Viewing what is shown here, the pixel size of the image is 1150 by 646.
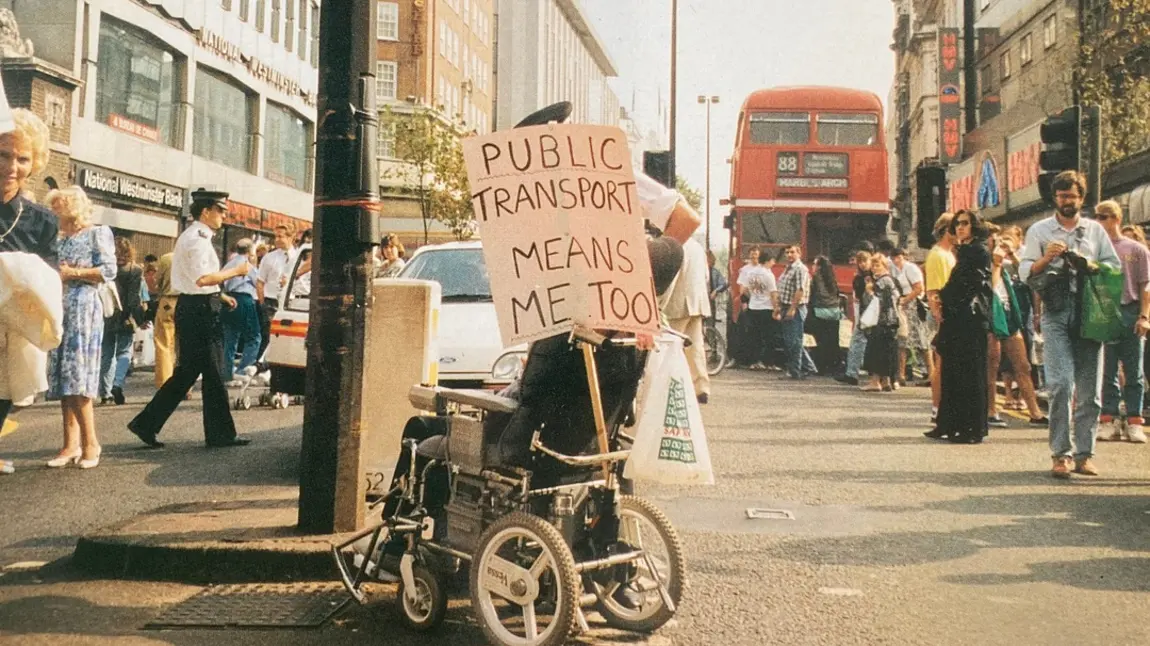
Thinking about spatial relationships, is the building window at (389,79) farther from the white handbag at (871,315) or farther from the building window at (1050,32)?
the white handbag at (871,315)

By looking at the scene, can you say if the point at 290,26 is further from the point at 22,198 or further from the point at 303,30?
the point at 22,198

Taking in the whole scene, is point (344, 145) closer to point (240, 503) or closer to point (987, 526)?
point (240, 503)

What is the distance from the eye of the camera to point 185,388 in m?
8.88

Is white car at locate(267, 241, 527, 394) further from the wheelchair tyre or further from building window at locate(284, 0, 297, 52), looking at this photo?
building window at locate(284, 0, 297, 52)

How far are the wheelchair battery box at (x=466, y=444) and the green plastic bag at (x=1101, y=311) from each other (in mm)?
5222

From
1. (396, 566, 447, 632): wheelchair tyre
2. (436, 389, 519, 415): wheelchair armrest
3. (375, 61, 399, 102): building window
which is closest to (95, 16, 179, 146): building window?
(436, 389, 519, 415): wheelchair armrest

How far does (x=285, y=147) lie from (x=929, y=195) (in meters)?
29.6

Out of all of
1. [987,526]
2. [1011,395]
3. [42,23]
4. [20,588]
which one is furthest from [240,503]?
[42,23]

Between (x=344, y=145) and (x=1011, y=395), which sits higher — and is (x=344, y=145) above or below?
above

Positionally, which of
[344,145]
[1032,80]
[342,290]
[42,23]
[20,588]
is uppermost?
[1032,80]

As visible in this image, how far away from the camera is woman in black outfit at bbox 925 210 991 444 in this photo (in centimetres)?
1005

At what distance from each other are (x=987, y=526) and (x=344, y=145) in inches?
152

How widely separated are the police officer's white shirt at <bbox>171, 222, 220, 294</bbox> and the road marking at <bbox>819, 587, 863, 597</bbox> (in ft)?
18.0

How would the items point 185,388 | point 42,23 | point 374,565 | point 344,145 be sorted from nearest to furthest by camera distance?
point 374,565, point 344,145, point 185,388, point 42,23
